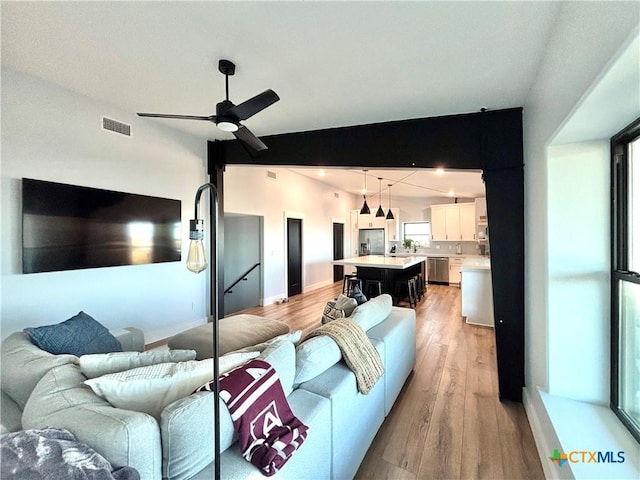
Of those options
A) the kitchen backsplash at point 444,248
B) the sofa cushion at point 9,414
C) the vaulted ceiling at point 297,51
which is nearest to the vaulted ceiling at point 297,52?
the vaulted ceiling at point 297,51

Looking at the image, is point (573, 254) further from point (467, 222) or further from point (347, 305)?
point (467, 222)

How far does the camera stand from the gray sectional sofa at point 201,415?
87cm

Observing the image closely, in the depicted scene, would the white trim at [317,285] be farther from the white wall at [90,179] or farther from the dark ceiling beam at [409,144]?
the dark ceiling beam at [409,144]

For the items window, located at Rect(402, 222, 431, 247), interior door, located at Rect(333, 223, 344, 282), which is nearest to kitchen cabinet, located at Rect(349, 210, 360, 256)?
interior door, located at Rect(333, 223, 344, 282)

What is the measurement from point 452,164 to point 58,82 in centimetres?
394

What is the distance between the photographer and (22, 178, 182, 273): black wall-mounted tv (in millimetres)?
2670

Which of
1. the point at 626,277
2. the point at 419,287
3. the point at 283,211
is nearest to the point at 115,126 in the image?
the point at 283,211

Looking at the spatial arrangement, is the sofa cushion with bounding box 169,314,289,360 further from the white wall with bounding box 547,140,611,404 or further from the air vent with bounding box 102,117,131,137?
the air vent with bounding box 102,117,131,137

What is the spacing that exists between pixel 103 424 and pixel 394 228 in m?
9.34

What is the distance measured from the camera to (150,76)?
8.18 ft

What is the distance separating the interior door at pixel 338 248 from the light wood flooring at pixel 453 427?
529 centimetres

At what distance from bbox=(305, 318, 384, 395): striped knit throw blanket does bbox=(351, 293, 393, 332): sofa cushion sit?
0.21m

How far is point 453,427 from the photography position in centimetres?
212

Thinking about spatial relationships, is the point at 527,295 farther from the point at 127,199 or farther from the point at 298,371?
the point at 127,199
